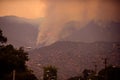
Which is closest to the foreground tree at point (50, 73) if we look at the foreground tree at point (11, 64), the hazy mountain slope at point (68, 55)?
the hazy mountain slope at point (68, 55)

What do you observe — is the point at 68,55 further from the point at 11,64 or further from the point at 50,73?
the point at 11,64

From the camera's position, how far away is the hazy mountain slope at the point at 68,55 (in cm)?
4125

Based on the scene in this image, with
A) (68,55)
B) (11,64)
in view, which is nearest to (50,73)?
(68,55)

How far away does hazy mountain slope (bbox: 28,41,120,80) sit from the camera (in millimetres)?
41250

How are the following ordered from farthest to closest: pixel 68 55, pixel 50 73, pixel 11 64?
pixel 50 73 → pixel 68 55 → pixel 11 64

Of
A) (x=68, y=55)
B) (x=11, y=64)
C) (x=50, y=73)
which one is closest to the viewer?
(x=11, y=64)

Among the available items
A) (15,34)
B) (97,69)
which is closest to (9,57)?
(15,34)

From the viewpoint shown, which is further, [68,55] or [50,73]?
[50,73]

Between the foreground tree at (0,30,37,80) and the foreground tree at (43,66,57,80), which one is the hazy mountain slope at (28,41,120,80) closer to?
the foreground tree at (43,66,57,80)

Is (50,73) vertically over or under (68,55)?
under

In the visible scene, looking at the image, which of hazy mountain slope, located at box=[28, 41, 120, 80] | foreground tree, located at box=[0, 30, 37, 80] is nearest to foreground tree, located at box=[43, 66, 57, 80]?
hazy mountain slope, located at box=[28, 41, 120, 80]

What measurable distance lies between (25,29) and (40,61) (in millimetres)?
3290

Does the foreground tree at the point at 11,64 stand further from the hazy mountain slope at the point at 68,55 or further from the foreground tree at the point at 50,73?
the foreground tree at the point at 50,73

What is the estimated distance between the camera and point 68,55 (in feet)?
144
